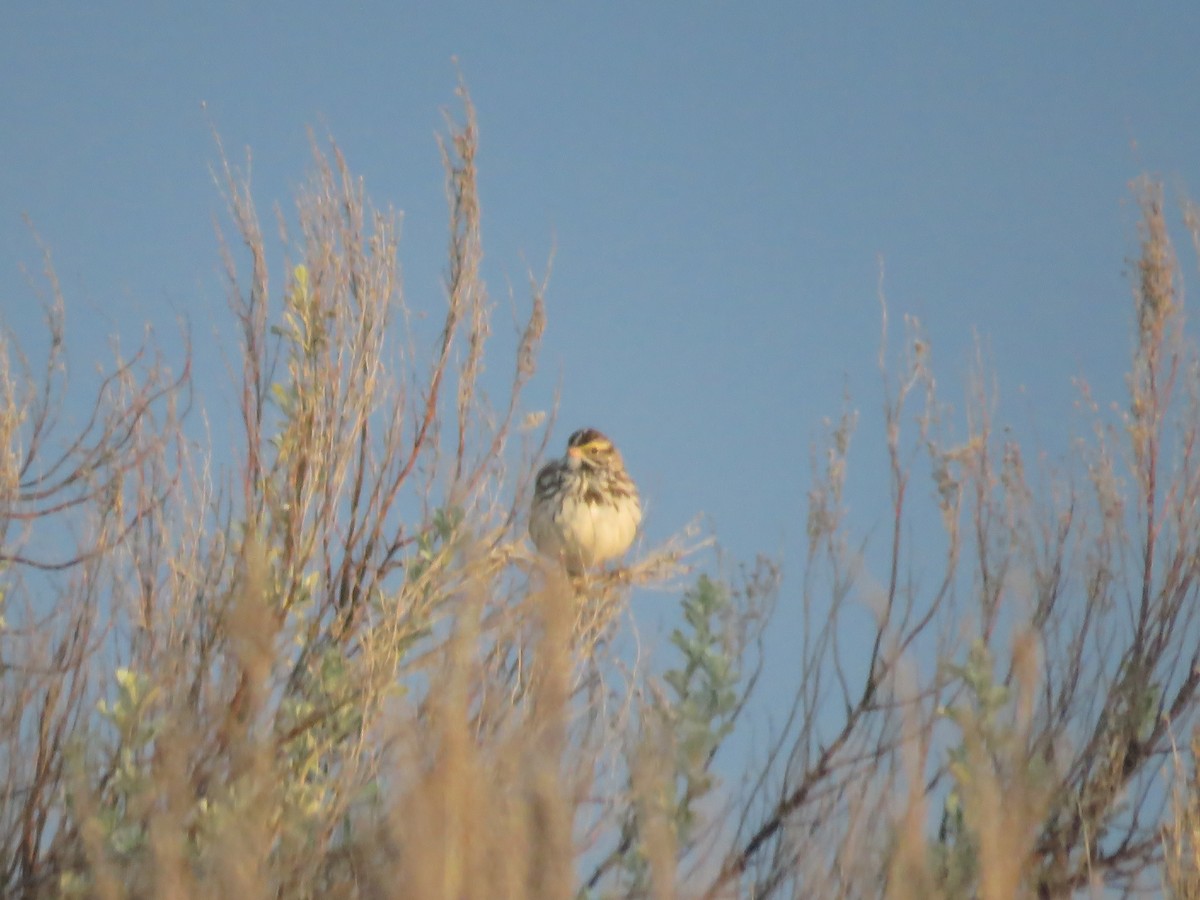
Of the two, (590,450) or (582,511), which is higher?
(590,450)

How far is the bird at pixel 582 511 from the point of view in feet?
25.6

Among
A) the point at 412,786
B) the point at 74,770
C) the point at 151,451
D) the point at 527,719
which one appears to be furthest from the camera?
the point at 151,451

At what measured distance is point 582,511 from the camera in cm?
784

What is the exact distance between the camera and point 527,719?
4.79 meters

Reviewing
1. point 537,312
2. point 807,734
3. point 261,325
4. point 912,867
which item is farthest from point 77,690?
point 912,867

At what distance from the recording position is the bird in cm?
782

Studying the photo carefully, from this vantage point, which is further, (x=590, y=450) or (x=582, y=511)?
(x=590, y=450)

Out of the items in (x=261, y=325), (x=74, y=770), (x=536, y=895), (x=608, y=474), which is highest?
(x=608, y=474)

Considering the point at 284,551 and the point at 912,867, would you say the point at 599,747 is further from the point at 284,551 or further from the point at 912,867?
the point at 284,551

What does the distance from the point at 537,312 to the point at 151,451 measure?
2.05 m

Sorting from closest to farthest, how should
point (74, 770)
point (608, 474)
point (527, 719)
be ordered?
1. point (527, 719)
2. point (74, 770)
3. point (608, 474)

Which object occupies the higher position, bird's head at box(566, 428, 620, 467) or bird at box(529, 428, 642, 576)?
bird's head at box(566, 428, 620, 467)

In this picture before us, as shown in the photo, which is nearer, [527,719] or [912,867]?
[912,867]

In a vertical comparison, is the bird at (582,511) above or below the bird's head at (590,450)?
below
